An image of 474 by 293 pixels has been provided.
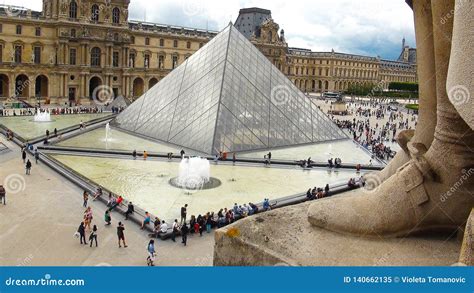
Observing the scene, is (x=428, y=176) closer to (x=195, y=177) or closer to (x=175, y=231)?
(x=175, y=231)

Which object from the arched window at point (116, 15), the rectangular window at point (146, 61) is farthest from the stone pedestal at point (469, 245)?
the rectangular window at point (146, 61)

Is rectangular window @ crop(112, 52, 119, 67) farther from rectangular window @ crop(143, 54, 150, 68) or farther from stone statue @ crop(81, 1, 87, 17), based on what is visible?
stone statue @ crop(81, 1, 87, 17)

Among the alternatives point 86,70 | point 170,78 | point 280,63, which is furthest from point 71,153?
point 280,63

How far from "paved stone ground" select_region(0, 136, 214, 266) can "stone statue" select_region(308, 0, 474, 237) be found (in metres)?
5.60

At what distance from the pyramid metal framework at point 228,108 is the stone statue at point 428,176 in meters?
17.0

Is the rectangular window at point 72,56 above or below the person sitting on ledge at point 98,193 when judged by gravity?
above

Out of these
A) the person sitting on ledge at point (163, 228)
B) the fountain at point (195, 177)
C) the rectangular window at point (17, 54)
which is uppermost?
the rectangular window at point (17, 54)

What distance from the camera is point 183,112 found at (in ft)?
80.9

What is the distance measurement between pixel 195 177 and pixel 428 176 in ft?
41.2

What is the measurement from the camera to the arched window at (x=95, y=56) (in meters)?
48.3

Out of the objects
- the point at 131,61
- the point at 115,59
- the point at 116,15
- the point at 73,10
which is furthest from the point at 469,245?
the point at 131,61

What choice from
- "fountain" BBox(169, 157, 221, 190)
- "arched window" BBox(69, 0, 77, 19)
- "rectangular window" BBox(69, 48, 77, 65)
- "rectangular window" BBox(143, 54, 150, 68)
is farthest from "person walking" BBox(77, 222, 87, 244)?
"rectangular window" BBox(143, 54, 150, 68)

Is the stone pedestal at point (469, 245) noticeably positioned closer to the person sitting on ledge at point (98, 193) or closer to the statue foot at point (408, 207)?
the statue foot at point (408, 207)

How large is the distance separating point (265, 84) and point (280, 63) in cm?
4502
